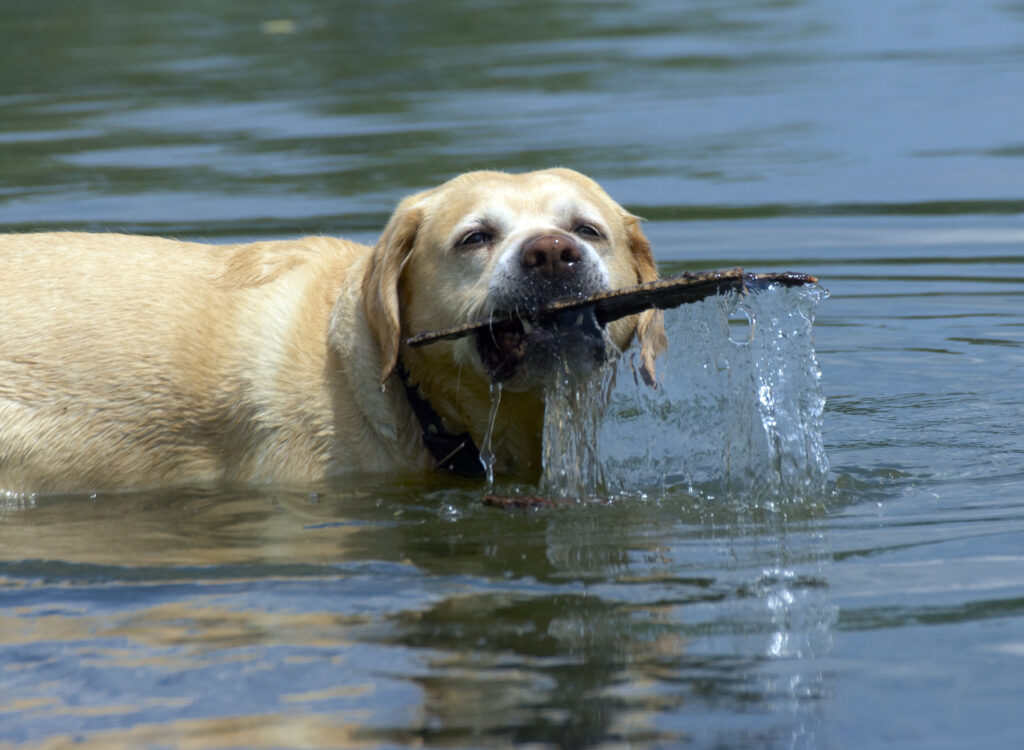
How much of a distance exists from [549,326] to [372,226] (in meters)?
4.83

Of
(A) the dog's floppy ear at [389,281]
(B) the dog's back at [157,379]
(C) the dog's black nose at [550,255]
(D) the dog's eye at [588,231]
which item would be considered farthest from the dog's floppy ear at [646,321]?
(B) the dog's back at [157,379]

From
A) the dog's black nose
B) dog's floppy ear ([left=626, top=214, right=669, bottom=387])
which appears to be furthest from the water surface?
the dog's black nose

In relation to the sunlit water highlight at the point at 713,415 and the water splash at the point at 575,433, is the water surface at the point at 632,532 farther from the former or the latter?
the water splash at the point at 575,433

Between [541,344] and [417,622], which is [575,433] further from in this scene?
[417,622]

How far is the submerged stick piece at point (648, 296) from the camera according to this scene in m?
4.88

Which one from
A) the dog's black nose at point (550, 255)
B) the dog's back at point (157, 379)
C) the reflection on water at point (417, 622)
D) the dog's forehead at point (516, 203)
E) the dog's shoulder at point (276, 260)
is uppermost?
the dog's forehead at point (516, 203)

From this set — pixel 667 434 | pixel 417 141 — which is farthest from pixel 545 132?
pixel 667 434

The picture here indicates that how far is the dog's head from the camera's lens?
202 inches

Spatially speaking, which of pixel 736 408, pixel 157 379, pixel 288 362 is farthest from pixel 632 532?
pixel 157 379

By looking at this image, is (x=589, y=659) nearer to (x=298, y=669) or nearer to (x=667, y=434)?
(x=298, y=669)

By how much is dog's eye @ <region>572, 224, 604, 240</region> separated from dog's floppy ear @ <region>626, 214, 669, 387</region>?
0.84ft

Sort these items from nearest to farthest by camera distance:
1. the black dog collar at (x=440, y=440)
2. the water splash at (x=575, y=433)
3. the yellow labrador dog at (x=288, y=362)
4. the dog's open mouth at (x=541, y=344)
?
the dog's open mouth at (x=541, y=344) → the water splash at (x=575, y=433) → the yellow labrador dog at (x=288, y=362) → the black dog collar at (x=440, y=440)

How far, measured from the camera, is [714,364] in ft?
19.1

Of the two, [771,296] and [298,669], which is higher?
[771,296]
